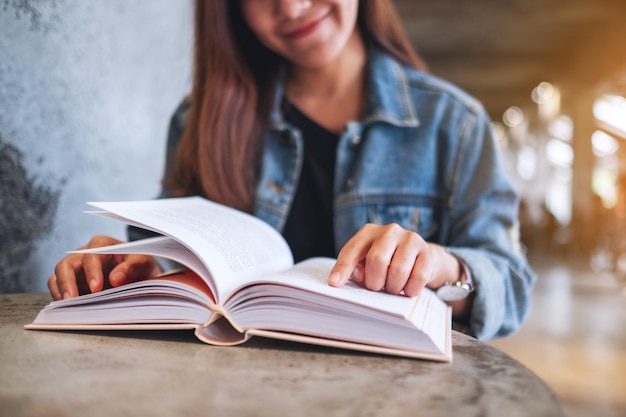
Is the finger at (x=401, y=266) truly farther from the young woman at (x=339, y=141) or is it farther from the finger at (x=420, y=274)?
the young woman at (x=339, y=141)

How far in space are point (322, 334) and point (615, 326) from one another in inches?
145

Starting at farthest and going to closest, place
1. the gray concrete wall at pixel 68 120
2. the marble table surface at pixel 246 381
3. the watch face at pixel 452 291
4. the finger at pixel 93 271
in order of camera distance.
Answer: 1. the gray concrete wall at pixel 68 120
2. the watch face at pixel 452 291
3. the finger at pixel 93 271
4. the marble table surface at pixel 246 381

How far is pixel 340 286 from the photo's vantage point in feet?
1.81

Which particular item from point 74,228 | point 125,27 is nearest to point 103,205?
point 74,228

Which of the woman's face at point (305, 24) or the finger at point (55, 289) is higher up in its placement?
the woman's face at point (305, 24)

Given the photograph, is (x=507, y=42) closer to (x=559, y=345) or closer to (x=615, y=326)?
(x=615, y=326)

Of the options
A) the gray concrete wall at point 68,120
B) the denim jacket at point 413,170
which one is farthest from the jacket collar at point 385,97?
the gray concrete wall at point 68,120

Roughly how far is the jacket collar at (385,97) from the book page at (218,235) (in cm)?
39

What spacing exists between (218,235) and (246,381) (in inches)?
10.0

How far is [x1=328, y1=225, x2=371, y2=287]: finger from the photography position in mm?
547

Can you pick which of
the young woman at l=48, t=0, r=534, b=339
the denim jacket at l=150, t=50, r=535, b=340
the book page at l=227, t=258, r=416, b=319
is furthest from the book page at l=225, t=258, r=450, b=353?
the denim jacket at l=150, t=50, r=535, b=340

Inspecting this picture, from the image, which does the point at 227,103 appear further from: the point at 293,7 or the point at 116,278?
the point at 116,278

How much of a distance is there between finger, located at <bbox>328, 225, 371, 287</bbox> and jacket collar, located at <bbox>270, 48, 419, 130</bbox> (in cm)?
54

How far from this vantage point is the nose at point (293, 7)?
1001mm
